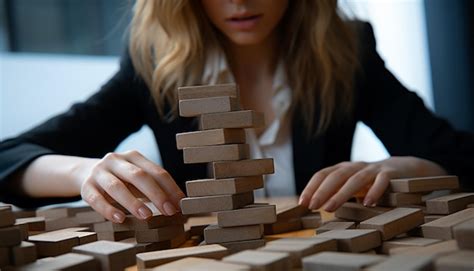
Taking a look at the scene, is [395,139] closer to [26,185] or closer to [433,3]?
[26,185]

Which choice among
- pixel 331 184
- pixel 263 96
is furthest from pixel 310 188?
pixel 263 96

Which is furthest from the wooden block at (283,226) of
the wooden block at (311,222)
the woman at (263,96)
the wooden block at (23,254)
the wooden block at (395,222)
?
the woman at (263,96)

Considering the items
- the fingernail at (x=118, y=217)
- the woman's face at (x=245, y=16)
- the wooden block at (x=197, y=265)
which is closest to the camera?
the wooden block at (x=197, y=265)

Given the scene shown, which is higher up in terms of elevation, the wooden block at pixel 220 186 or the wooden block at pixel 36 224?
the wooden block at pixel 220 186

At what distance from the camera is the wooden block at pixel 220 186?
1124 millimetres

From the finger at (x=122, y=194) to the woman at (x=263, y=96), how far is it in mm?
560

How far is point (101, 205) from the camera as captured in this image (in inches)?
51.6

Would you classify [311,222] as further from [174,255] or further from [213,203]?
[174,255]

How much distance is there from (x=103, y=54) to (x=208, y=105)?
3.04 meters

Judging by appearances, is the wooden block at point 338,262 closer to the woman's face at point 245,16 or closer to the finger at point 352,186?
the finger at point 352,186

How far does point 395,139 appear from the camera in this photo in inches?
89.7

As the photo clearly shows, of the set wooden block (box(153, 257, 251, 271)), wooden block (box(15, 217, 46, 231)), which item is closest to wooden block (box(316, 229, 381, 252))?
wooden block (box(153, 257, 251, 271))

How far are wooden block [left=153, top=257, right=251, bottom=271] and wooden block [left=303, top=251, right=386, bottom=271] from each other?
0.09 metres

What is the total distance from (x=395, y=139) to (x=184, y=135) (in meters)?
1.32
